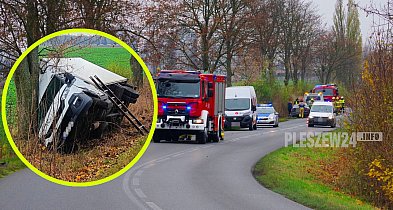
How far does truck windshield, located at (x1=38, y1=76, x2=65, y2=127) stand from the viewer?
2.81m

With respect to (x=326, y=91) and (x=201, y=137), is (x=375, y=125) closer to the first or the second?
(x=201, y=137)

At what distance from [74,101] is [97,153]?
316mm

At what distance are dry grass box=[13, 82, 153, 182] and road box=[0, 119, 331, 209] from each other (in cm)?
453

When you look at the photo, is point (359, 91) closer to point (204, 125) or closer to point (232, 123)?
point (204, 125)

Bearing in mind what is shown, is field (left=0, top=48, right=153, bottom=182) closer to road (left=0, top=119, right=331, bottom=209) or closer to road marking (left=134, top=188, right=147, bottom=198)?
road (left=0, top=119, right=331, bottom=209)

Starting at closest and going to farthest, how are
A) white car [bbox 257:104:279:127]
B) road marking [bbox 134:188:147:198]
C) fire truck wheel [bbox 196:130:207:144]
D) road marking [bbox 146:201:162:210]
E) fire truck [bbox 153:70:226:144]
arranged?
road marking [bbox 146:201:162:210], road marking [bbox 134:188:147:198], fire truck [bbox 153:70:226:144], fire truck wheel [bbox 196:130:207:144], white car [bbox 257:104:279:127]

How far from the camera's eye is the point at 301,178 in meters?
18.5

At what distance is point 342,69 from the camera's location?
8362 centimetres

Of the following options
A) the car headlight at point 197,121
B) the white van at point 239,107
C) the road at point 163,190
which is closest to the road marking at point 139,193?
the road at point 163,190

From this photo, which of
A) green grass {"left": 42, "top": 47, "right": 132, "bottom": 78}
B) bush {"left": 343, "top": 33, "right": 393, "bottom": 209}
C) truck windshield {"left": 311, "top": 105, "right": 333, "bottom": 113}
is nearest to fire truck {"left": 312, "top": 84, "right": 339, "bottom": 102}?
truck windshield {"left": 311, "top": 105, "right": 333, "bottom": 113}

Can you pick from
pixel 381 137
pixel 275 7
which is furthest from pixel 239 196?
pixel 275 7

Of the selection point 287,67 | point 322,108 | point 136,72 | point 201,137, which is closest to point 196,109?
point 201,137

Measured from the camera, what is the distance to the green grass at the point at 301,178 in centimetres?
1309

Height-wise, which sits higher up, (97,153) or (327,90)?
(327,90)
